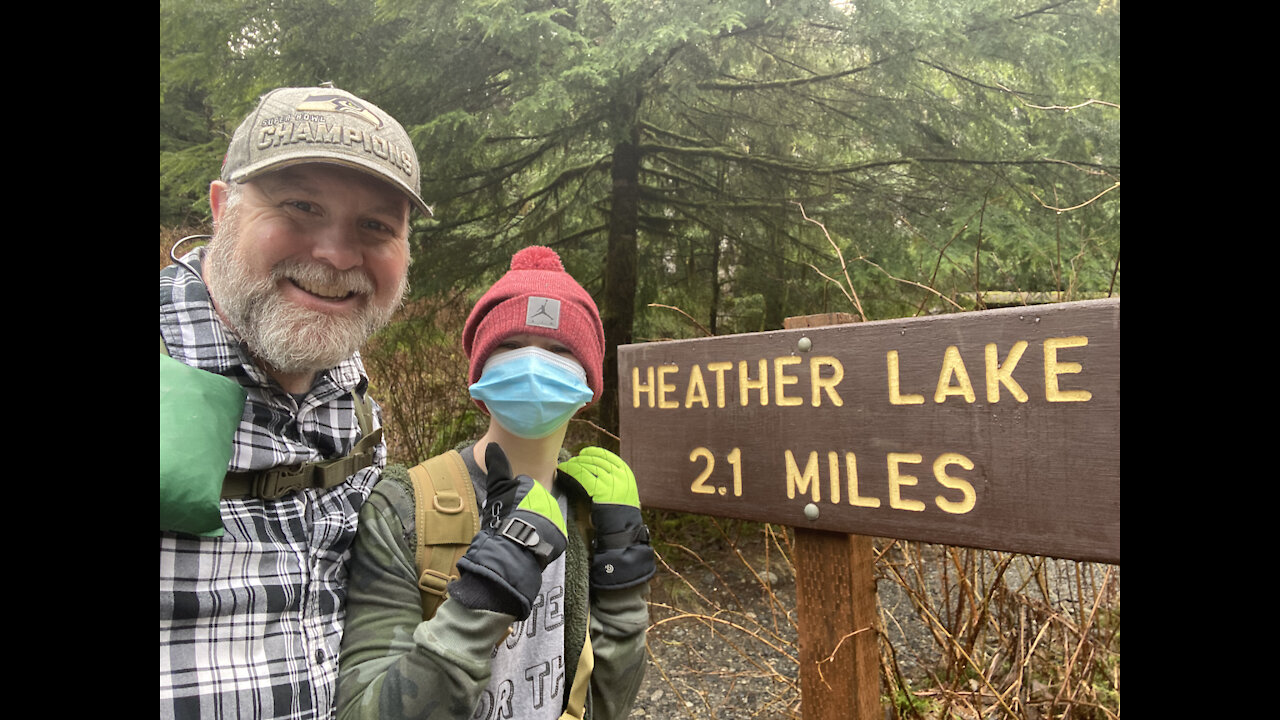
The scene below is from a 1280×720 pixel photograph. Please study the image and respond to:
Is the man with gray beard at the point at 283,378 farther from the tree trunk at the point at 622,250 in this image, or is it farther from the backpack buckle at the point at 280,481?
the tree trunk at the point at 622,250

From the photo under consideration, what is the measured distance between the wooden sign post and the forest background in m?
0.98

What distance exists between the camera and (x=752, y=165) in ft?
14.6

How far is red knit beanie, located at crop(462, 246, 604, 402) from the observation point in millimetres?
1422

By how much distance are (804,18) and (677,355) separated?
8.83 feet

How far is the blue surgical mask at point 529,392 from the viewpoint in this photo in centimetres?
137

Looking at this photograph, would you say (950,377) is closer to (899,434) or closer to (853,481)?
(899,434)

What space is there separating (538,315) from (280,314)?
51 centimetres

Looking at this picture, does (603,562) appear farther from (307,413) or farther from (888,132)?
(888,132)

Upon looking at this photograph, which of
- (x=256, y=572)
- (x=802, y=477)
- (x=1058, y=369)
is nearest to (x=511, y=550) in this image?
(x=256, y=572)

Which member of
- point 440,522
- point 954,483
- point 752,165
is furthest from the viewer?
point 752,165

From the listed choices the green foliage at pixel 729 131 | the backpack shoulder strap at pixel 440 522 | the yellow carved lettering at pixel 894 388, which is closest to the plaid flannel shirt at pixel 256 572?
the backpack shoulder strap at pixel 440 522

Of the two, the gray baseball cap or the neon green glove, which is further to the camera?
the neon green glove

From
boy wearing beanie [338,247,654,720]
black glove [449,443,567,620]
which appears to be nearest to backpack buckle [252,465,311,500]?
boy wearing beanie [338,247,654,720]

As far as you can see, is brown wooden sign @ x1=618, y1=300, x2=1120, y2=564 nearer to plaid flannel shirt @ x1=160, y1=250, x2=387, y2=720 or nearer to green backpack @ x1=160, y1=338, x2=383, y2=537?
plaid flannel shirt @ x1=160, y1=250, x2=387, y2=720
